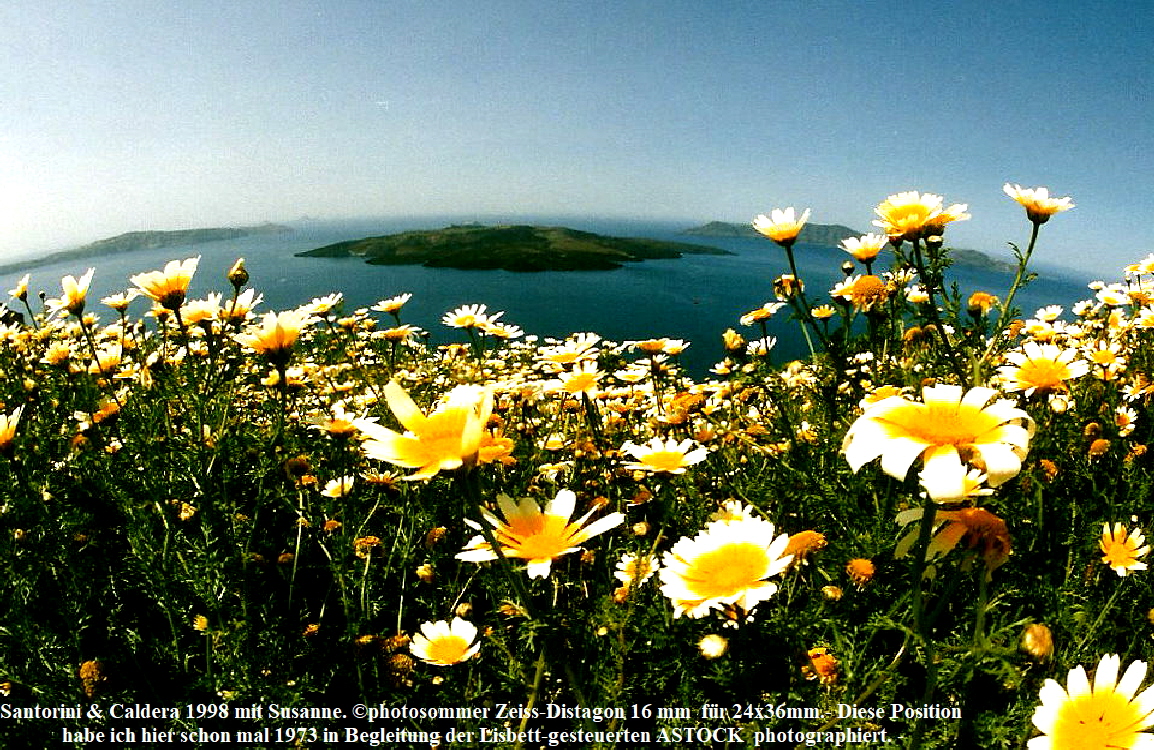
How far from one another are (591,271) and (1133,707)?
53521mm

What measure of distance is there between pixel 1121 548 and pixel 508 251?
61.9 meters

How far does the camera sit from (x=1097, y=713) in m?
1.31

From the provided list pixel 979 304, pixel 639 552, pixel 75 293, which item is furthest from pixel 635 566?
pixel 75 293

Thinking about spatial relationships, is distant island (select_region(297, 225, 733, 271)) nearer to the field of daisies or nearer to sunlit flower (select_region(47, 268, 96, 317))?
sunlit flower (select_region(47, 268, 96, 317))

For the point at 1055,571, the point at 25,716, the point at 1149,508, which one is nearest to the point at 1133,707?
the point at 1055,571

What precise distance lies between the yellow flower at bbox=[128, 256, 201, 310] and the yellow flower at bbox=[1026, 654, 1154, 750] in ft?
11.6

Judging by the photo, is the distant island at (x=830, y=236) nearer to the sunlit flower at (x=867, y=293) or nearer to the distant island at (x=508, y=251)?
the distant island at (x=508, y=251)

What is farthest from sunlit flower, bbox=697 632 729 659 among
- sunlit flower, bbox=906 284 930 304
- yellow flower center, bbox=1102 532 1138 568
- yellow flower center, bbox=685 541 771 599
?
yellow flower center, bbox=1102 532 1138 568

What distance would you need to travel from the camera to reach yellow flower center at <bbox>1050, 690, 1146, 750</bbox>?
1260 mm

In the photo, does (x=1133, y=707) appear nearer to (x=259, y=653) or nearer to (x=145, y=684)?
(x=259, y=653)

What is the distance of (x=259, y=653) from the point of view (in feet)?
7.32

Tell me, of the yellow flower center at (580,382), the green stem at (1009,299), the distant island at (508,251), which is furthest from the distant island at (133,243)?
the green stem at (1009,299)

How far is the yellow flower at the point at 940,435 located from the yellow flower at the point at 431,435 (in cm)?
77

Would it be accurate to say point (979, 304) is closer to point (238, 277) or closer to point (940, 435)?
point (940, 435)
